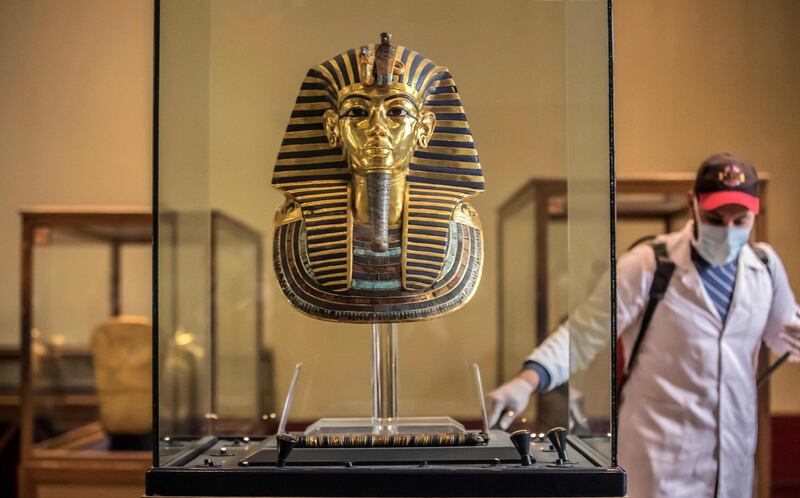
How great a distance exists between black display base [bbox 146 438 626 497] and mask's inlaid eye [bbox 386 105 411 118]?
669 mm

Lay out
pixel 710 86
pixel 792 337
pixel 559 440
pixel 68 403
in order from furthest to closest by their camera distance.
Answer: pixel 710 86, pixel 68 403, pixel 792 337, pixel 559 440

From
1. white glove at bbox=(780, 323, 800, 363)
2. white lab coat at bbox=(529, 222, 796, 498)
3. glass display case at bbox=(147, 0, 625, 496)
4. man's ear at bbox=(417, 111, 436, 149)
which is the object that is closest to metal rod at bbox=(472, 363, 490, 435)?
glass display case at bbox=(147, 0, 625, 496)

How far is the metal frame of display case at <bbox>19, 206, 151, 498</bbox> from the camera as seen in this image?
10.8 feet

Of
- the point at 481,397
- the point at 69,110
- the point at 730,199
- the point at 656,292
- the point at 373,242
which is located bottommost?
the point at 481,397

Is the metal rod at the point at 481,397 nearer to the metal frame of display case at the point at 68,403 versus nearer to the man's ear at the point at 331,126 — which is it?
the man's ear at the point at 331,126

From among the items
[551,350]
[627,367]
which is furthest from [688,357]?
[551,350]

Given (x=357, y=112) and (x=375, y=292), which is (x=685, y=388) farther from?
(x=357, y=112)

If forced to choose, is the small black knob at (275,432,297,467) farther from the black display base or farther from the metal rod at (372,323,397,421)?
the metal rod at (372,323,397,421)

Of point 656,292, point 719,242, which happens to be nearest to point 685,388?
point 656,292

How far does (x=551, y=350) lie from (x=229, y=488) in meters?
0.75

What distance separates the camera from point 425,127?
75.4 inches

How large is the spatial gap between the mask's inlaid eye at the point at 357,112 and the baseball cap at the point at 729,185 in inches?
42.6

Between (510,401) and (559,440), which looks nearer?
(559,440)

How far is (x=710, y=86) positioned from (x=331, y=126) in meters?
2.40
